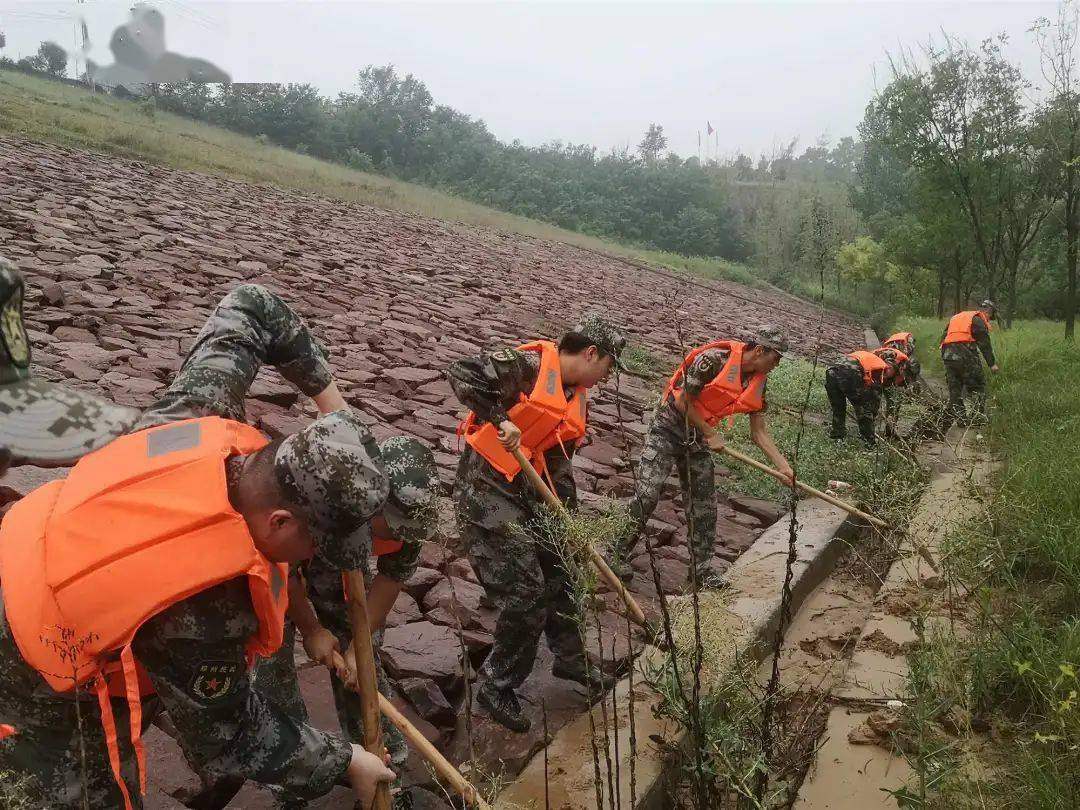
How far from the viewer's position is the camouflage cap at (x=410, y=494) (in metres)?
1.98

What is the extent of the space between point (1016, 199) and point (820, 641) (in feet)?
60.6

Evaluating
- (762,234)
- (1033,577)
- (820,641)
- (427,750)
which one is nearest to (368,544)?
(427,750)

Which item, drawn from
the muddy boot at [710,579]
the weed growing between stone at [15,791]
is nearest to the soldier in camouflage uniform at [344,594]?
the weed growing between stone at [15,791]

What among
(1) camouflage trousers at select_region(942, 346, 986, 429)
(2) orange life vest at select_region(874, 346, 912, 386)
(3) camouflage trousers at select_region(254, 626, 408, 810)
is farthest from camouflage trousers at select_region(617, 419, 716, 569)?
(1) camouflage trousers at select_region(942, 346, 986, 429)

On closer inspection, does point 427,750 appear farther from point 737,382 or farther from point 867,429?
point 867,429

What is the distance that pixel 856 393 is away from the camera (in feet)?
25.1

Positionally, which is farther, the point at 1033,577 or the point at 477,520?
the point at 1033,577

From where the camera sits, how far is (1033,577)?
3.77 metres

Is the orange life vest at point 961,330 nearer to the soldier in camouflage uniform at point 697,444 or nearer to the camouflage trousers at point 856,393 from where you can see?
the camouflage trousers at point 856,393

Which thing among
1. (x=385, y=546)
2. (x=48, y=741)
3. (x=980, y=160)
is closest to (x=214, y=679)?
(x=48, y=741)

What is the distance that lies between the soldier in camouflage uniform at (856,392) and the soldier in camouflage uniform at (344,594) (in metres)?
6.16

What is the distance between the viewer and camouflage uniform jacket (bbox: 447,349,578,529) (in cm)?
292

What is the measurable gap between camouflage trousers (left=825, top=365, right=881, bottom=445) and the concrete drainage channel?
2.89 m

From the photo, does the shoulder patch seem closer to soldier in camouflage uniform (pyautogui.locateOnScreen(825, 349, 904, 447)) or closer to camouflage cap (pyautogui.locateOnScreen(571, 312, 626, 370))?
camouflage cap (pyautogui.locateOnScreen(571, 312, 626, 370))
